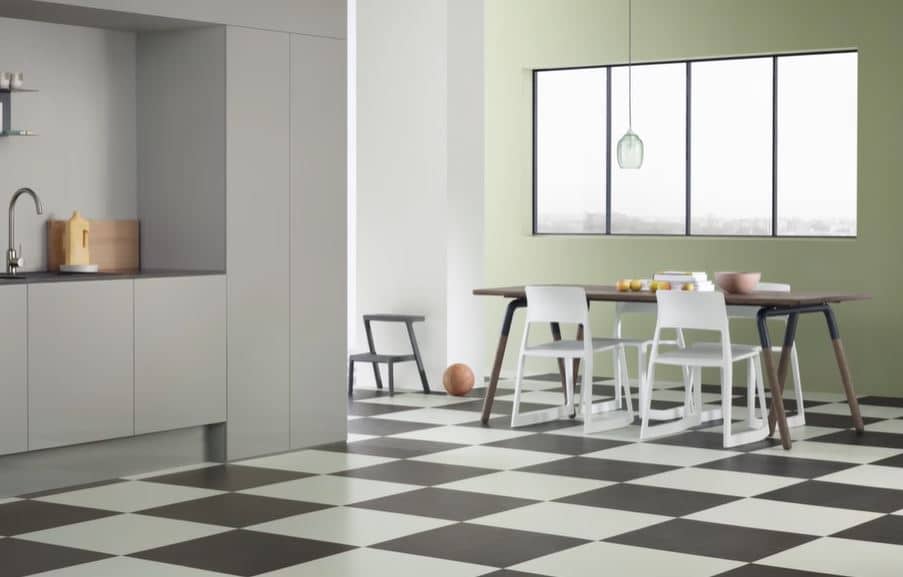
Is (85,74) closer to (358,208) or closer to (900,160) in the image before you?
(358,208)

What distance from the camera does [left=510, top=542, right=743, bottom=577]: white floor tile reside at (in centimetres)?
461

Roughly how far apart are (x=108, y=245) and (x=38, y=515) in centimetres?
182

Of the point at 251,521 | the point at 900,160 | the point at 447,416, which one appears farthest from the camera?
the point at 900,160

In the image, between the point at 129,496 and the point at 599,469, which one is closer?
the point at 129,496

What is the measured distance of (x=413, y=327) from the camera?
982 centimetres

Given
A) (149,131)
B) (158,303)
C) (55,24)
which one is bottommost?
(158,303)

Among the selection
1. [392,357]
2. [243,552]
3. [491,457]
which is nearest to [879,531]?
[491,457]

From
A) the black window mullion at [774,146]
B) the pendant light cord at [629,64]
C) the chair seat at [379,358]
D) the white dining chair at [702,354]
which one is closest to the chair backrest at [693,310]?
the white dining chair at [702,354]

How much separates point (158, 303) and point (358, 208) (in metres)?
3.52

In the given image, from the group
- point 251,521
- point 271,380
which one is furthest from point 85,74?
point 251,521

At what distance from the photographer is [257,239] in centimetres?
702

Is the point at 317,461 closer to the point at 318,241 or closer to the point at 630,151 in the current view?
the point at 318,241

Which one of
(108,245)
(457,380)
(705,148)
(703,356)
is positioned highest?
(705,148)

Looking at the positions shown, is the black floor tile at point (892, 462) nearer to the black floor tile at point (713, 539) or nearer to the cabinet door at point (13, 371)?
the black floor tile at point (713, 539)
